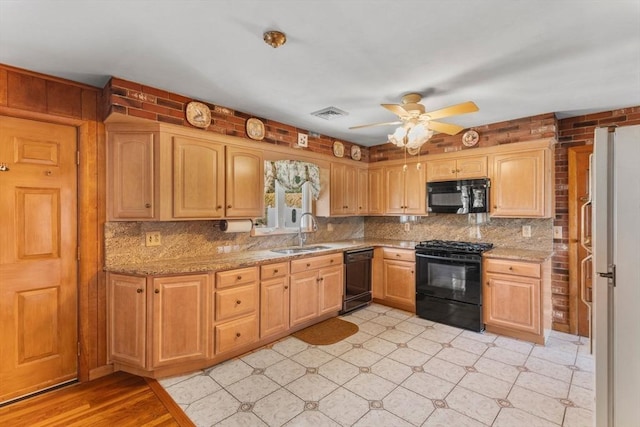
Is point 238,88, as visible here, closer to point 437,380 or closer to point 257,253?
point 257,253

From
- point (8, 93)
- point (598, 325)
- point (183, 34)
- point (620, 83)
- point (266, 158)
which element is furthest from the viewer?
point (266, 158)

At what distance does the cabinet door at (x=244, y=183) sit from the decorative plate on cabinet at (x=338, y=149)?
1.32m

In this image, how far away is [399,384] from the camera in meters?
2.39

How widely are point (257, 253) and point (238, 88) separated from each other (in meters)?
1.72

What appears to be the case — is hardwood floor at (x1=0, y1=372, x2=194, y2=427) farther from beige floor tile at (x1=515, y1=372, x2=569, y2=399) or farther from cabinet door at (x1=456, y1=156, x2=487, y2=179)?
cabinet door at (x1=456, y1=156, x2=487, y2=179)

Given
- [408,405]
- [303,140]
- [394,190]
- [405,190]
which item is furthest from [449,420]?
[303,140]

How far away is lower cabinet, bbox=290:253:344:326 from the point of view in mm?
3352

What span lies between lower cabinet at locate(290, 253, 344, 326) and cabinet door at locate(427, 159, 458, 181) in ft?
5.40

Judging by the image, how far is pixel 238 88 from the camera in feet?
8.57

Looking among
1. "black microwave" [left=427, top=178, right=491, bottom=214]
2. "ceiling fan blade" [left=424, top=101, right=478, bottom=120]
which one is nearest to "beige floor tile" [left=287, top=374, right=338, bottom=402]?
"ceiling fan blade" [left=424, top=101, right=478, bottom=120]

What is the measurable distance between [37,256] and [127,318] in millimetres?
824

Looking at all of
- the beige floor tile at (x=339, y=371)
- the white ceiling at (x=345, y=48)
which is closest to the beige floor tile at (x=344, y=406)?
the beige floor tile at (x=339, y=371)

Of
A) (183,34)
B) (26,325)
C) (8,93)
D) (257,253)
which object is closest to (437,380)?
(257,253)

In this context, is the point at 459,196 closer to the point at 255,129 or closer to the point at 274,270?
the point at 274,270
